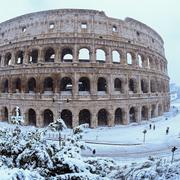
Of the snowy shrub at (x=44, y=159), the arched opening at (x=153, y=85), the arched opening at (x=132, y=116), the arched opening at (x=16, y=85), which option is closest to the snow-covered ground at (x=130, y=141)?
the arched opening at (x=132, y=116)

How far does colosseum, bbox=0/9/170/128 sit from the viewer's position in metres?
26.5

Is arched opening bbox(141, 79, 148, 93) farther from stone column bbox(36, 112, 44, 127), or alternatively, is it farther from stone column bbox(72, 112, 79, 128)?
stone column bbox(36, 112, 44, 127)

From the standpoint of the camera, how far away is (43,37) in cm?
2752

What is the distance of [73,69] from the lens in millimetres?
26422

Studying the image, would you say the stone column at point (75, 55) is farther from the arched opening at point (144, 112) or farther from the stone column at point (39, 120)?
the arched opening at point (144, 112)

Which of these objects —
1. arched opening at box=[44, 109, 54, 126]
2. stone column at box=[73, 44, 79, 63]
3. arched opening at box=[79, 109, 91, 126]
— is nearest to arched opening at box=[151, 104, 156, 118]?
arched opening at box=[79, 109, 91, 126]

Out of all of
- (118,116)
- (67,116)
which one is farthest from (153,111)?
(67,116)

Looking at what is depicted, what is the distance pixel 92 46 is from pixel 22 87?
9.57 m

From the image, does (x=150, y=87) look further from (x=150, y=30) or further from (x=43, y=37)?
(x=43, y=37)

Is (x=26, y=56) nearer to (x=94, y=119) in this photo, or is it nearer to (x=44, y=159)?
(x=94, y=119)

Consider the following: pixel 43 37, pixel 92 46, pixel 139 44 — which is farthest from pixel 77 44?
pixel 139 44

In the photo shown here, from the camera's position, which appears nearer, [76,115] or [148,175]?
[148,175]

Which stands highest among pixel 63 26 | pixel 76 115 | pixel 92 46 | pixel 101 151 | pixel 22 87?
pixel 63 26

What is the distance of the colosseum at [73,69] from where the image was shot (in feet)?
87.0
